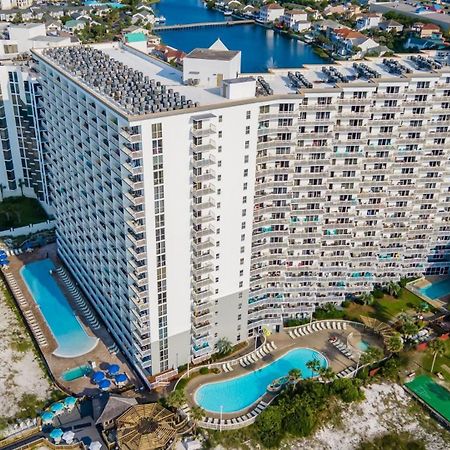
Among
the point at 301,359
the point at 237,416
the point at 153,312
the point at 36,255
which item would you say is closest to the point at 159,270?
the point at 153,312

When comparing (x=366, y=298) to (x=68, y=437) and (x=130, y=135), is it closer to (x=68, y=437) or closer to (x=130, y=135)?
(x=130, y=135)

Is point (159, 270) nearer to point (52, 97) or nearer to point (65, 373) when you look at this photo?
point (65, 373)

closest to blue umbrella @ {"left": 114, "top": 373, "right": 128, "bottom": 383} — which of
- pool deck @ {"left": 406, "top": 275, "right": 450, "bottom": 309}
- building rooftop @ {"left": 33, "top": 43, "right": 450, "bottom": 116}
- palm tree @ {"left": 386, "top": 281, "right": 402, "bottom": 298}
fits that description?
building rooftop @ {"left": 33, "top": 43, "right": 450, "bottom": 116}

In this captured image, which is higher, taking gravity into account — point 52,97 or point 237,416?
point 52,97

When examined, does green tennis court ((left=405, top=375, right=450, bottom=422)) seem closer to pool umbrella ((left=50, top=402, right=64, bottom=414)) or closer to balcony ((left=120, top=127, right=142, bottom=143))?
pool umbrella ((left=50, top=402, right=64, bottom=414))

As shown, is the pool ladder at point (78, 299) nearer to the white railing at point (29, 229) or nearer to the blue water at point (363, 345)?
the white railing at point (29, 229)

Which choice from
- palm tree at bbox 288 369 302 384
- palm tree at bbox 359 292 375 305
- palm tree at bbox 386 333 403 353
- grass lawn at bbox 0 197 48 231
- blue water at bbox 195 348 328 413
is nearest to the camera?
palm tree at bbox 288 369 302 384
